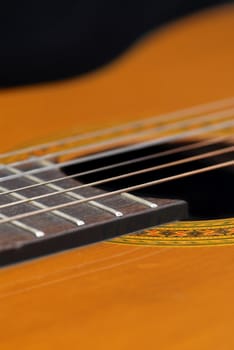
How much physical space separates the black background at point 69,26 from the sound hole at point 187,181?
507 millimetres

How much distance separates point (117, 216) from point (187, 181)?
0.12 meters

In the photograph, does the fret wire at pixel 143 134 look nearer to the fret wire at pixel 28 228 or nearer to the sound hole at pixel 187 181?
the sound hole at pixel 187 181

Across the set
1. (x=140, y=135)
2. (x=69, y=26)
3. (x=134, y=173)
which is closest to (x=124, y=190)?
(x=134, y=173)

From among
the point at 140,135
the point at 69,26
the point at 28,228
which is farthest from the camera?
the point at 69,26

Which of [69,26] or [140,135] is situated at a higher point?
[69,26]

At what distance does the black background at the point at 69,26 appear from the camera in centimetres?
132

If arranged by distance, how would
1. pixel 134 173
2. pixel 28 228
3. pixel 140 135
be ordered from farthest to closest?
pixel 140 135 → pixel 134 173 → pixel 28 228

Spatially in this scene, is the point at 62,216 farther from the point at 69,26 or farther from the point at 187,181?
the point at 69,26

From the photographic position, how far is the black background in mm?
1315

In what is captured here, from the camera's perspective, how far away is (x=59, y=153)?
0.80 metres

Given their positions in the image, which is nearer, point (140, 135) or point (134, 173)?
point (134, 173)

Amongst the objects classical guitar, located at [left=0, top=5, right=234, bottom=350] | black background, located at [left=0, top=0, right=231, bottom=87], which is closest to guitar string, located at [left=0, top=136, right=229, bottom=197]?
classical guitar, located at [left=0, top=5, right=234, bottom=350]

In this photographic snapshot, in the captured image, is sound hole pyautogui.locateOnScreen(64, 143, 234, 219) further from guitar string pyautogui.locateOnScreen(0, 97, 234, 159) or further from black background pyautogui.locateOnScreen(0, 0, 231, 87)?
black background pyautogui.locateOnScreen(0, 0, 231, 87)

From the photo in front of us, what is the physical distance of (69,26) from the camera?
1357 millimetres
